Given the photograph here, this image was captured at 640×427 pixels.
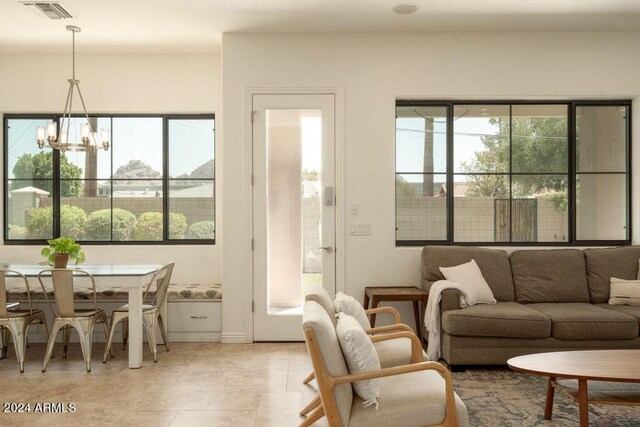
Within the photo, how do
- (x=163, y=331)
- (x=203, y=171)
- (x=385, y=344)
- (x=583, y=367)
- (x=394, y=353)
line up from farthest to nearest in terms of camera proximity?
(x=203, y=171) → (x=163, y=331) → (x=385, y=344) → (x=394, y=353) → (x=583, y=367)

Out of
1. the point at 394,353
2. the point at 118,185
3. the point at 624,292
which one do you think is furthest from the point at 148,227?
the point at 624,292

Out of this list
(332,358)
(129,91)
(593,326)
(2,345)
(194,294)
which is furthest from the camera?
(129,91)

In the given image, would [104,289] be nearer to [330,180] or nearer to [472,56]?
[330,180]

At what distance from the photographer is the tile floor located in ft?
11.0

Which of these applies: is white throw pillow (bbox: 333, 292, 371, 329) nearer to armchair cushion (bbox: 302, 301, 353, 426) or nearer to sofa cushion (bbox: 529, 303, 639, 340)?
armchair cushion (bbox: 302, 301, 353, 426)

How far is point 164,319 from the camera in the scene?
5.22m

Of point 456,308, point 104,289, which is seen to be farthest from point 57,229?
point 456,308

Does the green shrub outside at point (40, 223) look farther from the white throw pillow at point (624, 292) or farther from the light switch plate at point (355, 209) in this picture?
the white throw pillow at point (624, 292)

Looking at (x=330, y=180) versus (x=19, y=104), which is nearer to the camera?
(x=330, y=180)

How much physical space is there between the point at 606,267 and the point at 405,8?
3.01 meters

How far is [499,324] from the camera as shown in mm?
4234

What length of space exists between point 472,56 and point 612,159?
5.91 feet

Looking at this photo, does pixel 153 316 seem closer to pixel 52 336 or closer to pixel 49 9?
pixel 52 336

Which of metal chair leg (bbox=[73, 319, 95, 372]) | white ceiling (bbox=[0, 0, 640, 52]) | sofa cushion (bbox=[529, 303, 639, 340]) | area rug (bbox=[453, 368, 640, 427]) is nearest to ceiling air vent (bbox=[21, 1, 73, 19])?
white ceiling (bbox=[0, 0, 640, 52])
